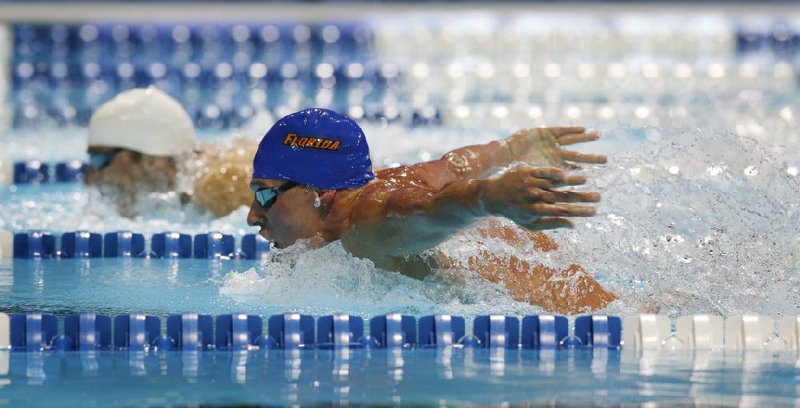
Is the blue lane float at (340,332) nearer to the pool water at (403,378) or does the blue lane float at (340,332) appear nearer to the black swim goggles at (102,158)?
the pool water at (403,378)

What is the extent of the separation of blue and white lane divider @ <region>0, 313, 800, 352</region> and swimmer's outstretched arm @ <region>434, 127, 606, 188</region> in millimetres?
610

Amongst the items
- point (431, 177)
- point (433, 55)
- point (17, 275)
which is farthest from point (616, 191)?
point (433, 55)

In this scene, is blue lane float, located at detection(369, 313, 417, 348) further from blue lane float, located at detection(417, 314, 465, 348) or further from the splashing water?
the splashing water

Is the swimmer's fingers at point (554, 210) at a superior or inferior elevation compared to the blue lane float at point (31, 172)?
inferior

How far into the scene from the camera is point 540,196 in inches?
112

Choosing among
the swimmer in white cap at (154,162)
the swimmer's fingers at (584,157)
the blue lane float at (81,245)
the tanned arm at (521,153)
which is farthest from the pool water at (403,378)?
the swimmer in white cap at (154,162)

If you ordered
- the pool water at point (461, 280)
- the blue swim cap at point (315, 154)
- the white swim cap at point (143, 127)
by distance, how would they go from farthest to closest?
the white swim cap at point (143, 127), the blue swim cap at point (315, 154), the pool water at point (461, 280)

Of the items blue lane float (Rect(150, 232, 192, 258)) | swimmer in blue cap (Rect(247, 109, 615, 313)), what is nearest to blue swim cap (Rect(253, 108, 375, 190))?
swimmer in blue cap (Rect(247, 109, 615, 313))

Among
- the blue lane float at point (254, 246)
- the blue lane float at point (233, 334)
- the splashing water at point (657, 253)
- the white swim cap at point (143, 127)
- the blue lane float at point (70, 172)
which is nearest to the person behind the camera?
the blue lane float at point (233, 334)

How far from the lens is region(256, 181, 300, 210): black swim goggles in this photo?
11.7 ft

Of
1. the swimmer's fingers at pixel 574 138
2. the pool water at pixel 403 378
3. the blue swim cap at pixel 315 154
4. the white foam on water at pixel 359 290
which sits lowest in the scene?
the pool water at pixel 403 378

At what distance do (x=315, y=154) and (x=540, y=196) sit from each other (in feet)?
2.98

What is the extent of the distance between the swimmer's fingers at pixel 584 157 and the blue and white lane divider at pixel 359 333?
481mm

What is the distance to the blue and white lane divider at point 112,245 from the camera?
4.81 metres
